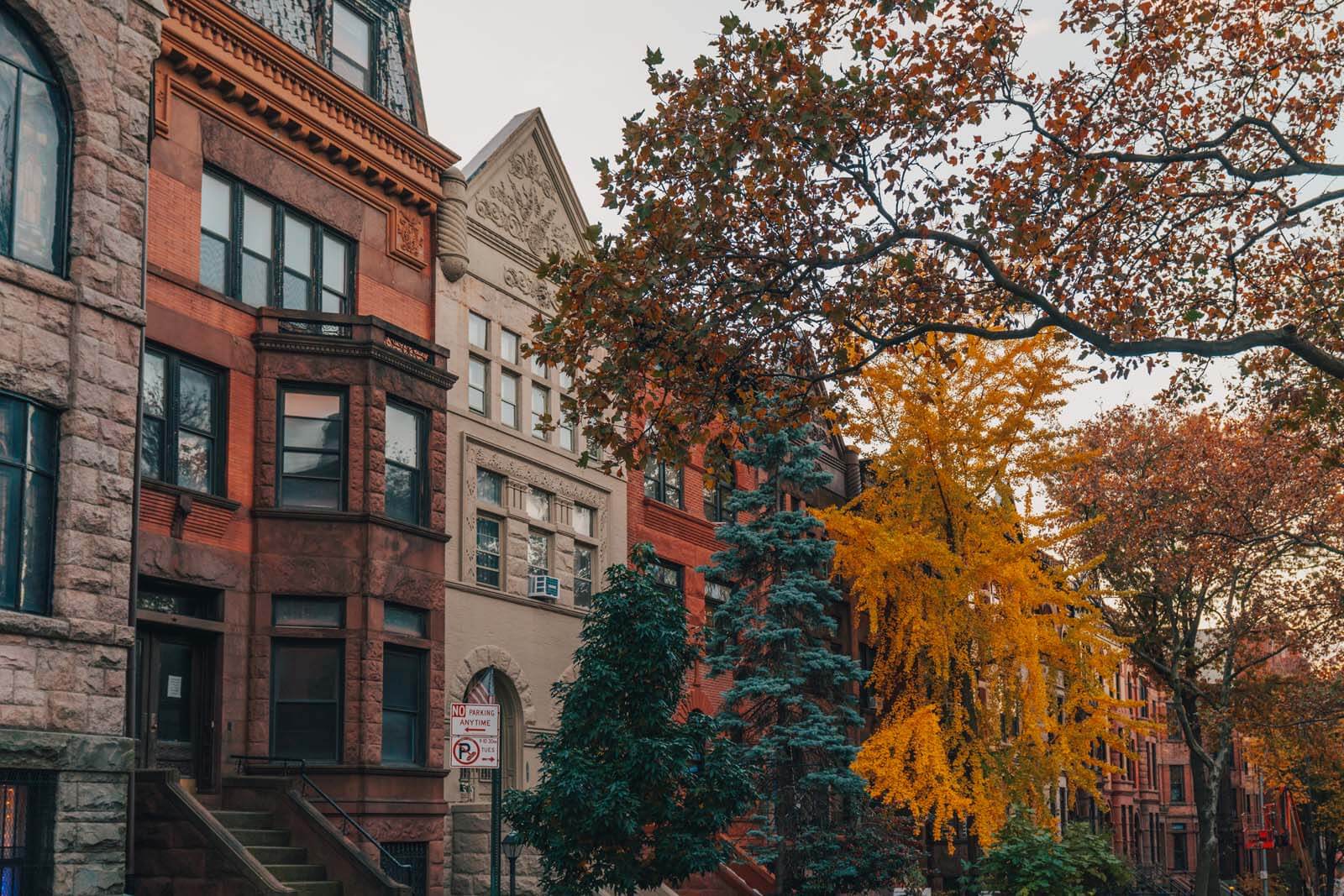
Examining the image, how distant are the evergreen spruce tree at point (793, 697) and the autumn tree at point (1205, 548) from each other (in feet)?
24.1

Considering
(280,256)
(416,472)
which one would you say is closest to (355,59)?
(280,256)

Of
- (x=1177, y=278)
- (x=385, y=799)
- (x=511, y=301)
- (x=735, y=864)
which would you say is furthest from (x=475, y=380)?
(x=1177, y=278)

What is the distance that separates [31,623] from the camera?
50.3ft

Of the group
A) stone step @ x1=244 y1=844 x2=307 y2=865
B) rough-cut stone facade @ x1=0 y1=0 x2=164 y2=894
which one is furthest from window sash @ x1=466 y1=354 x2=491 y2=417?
rough-cut stone facade @ x1=0 y1=0 x2=164 y2=894

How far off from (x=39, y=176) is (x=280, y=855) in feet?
31.5

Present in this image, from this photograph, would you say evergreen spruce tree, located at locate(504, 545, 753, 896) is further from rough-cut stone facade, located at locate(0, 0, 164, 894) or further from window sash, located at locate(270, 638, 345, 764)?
rough-cut stone facade, located at locate(0, 0, 164, 894)

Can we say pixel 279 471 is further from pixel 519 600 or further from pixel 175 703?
pixel 519 600

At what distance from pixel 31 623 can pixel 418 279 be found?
45.5 ft

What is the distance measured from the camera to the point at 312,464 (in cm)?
2444

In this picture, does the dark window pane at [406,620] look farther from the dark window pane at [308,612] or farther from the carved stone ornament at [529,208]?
the carved stone ornament at [529,208]

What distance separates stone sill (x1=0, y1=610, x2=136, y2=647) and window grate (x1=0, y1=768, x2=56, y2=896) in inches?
52.9

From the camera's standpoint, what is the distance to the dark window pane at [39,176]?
640 inches

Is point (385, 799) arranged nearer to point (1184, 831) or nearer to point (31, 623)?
point (31, 623)

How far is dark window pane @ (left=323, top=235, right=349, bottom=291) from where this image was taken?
2619 cm
